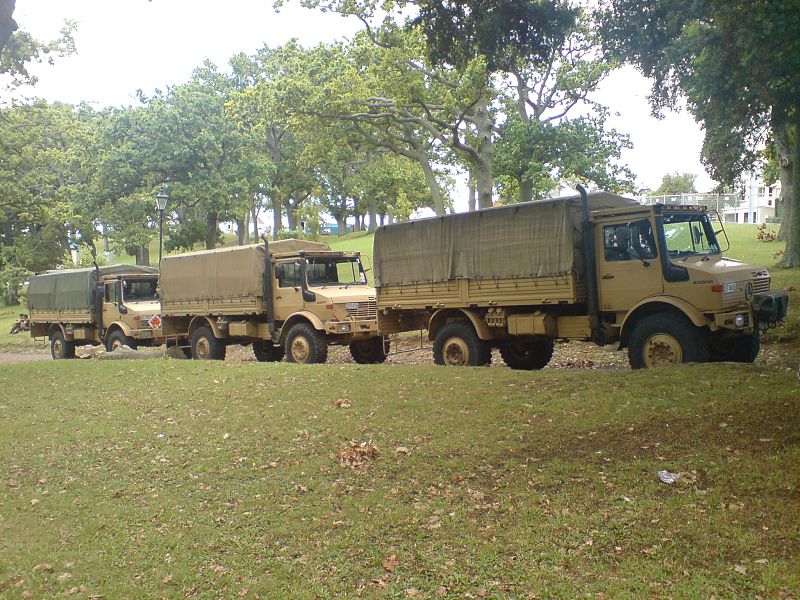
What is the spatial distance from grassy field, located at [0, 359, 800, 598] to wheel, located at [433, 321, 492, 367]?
1.98 metres

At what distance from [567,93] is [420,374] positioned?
21.4m

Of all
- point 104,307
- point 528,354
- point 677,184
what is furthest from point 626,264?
point 677,184

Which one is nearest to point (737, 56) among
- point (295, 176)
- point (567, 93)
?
point (567, 93)

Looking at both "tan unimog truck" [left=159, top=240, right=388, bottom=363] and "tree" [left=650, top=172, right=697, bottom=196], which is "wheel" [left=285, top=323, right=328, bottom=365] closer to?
"tan unimog truck" [left=159, top=240, right=388, bottom=363]

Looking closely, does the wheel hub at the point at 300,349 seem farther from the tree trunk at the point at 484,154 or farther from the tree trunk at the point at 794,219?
the tree trunk at the point at 794,219

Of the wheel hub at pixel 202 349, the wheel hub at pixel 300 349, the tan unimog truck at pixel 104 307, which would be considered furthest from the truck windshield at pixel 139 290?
the wheel hub at pixel 300 349

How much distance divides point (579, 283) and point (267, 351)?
10.0 metres

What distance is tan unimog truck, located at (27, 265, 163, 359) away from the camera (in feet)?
73.8

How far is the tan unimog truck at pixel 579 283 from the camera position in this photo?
11125 mm

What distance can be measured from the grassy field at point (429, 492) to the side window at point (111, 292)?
12.0 metres

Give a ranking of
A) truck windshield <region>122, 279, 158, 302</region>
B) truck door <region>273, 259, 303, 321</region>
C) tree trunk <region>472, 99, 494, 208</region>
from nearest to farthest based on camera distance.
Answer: truck door <region>273, 259, 303, 321</region> < truck windshield <region>122, 279, 158, 302</region> < tree trunk <region>472, 99, 494, 208</region>

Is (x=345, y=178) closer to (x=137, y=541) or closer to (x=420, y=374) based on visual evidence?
(x=420, y=374)

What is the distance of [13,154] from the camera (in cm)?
3183

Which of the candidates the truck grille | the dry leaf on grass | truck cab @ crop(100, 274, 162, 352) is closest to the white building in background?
truck cab @ crop(100, 274, 162, 352)
